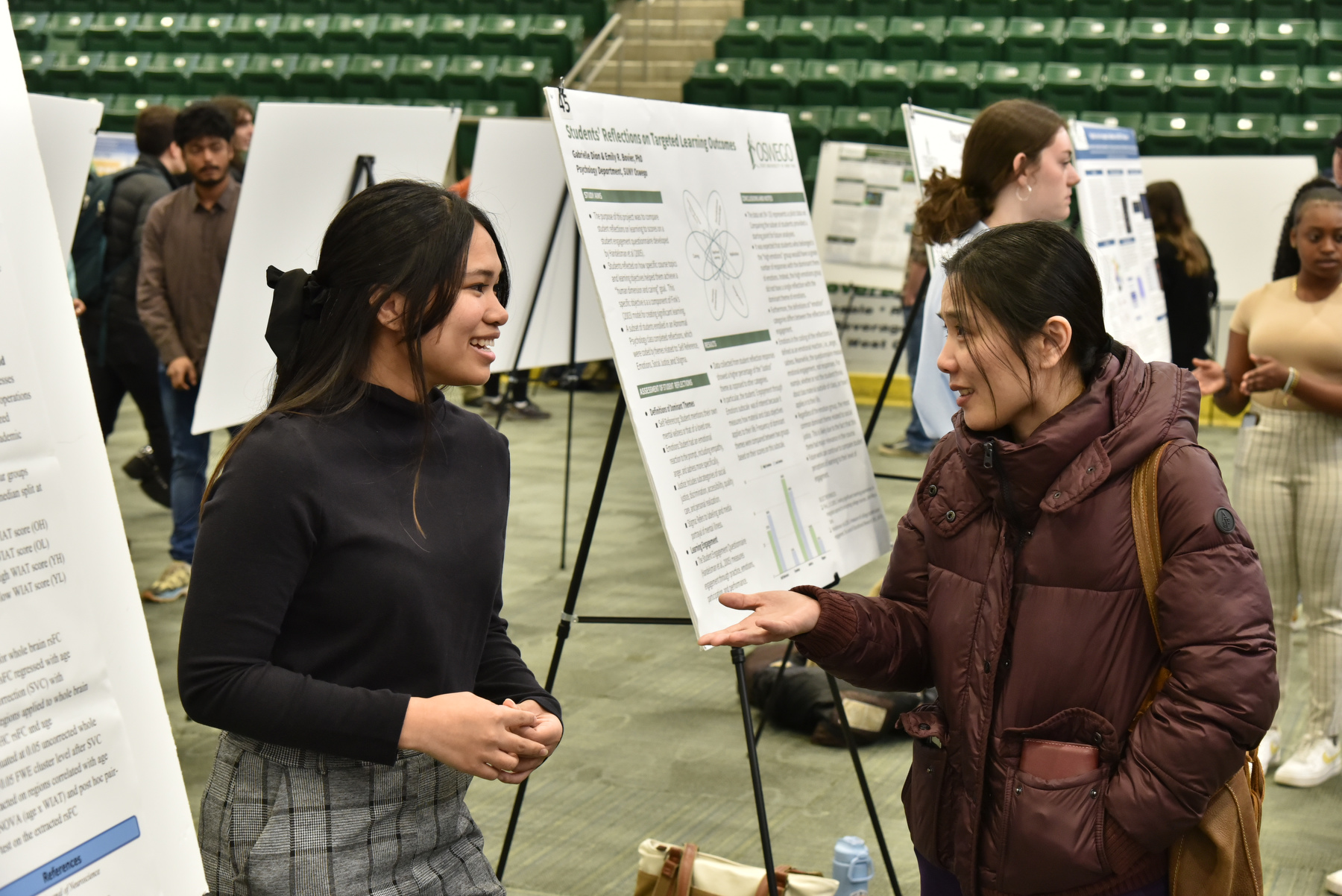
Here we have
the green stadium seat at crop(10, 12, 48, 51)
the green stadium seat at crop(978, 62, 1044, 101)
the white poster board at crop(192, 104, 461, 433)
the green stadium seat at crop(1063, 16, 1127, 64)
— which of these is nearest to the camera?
the white poster board at crop(192, 104, 461, 433)

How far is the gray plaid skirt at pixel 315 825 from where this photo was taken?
1437 mm

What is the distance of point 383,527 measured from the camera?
4.71 ft

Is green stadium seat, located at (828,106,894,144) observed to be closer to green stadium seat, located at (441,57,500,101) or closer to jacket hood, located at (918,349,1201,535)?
green stadium seat, located at (441,57,500,101)

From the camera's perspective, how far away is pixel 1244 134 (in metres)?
9.66

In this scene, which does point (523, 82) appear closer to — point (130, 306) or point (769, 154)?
point (130, 306)

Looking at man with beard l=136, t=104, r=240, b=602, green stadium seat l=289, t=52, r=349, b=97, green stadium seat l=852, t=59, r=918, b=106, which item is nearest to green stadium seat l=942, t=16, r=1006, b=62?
green stadium seat l=852, t=59, r=918, b=106

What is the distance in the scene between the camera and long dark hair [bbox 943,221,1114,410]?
5.57ft

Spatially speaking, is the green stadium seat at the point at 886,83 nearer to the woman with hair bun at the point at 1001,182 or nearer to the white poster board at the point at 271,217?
the white poster board at the point at 271,217

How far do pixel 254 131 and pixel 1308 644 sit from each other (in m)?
3.37

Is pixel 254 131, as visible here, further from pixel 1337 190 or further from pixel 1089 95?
pixel 1089 95

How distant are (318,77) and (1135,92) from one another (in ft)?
24.3

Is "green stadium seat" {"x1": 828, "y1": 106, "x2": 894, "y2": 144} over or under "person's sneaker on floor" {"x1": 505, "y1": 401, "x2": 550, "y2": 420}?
over

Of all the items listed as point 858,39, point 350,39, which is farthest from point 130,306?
point 350,39

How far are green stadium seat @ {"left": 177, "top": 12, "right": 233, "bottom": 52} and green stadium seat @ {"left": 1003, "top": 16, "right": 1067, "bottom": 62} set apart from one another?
780 cm
